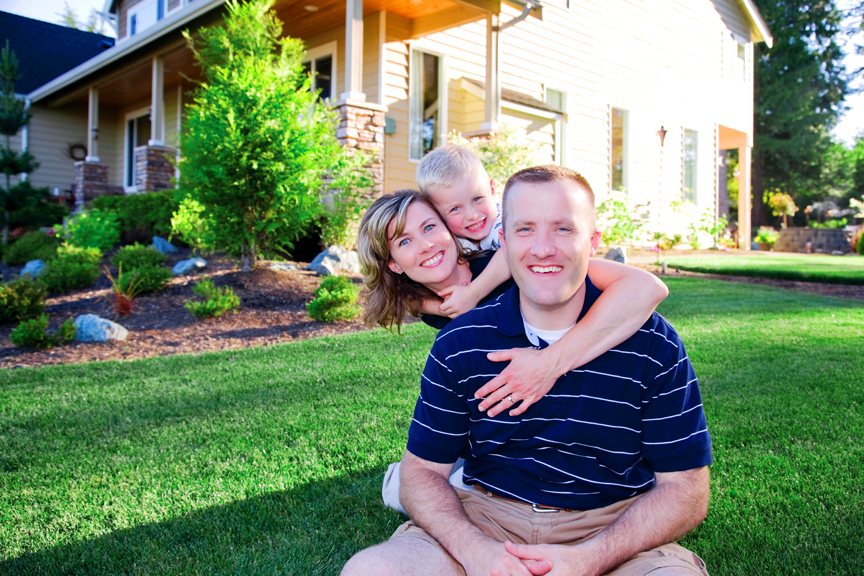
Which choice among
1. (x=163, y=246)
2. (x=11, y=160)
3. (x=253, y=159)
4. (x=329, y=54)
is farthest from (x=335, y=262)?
(x=11, y=160)

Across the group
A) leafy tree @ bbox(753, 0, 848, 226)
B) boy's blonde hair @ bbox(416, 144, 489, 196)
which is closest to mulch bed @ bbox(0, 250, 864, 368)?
boy's blonde hair @ bbox(416, 144, 489, 196)

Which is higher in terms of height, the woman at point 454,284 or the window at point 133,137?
the window at point 133,137

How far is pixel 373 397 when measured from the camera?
4.22 meters

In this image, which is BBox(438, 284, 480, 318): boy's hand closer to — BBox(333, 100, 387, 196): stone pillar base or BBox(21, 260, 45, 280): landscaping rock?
BBox(333, 100, 387, 196): stone pillar base

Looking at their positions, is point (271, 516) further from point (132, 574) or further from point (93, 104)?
point (93, 104)

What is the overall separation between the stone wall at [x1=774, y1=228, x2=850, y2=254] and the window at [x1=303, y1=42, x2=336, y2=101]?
1809cm

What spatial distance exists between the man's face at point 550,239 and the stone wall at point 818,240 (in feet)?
77.9

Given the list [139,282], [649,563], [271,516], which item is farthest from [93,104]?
[649,563]

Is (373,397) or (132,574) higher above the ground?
(373,397)

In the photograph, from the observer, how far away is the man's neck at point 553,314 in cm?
196

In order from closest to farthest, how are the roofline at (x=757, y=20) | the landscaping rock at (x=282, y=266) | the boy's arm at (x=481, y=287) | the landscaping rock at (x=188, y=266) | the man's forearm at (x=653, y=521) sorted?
the man's forearm at (x=653, y=521)
the boy's arm at (x=481, y=287)
the landscaping rock at (x=282, y=266)
the landscaping rock at (x=188, y=266)
the roofline at (x=757, y=20)

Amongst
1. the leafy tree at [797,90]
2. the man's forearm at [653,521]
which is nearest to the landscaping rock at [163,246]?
the man's forearm at [653,521]

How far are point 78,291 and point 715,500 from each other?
8297mm

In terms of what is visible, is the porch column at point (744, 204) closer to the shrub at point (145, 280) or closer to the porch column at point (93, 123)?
the shrub at point (145, 280)
